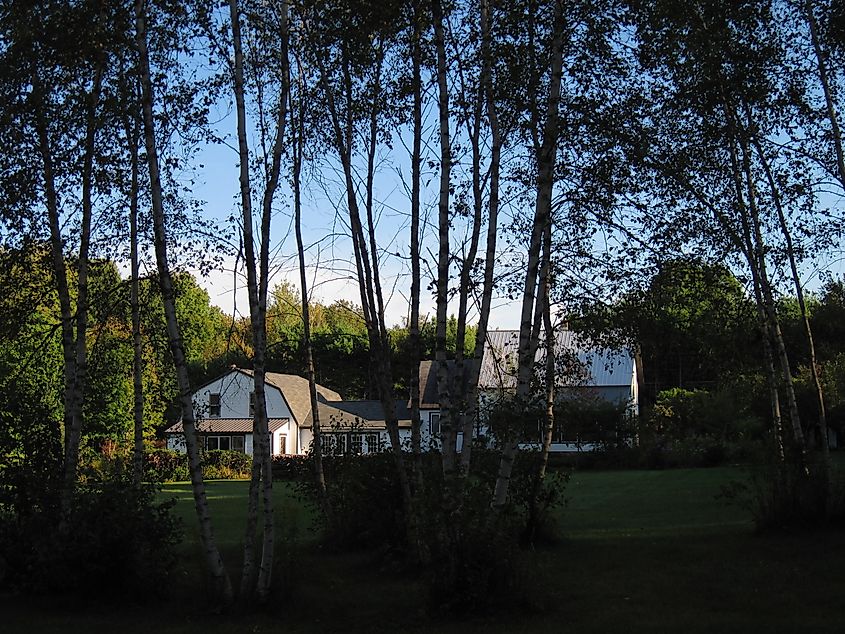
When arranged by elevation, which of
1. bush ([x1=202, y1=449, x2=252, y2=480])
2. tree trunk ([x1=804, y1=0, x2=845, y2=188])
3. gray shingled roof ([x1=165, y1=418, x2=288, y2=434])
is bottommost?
bush ([x1=202, y1=449, x2=252, y2=480])

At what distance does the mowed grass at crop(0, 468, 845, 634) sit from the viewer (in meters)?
7.82

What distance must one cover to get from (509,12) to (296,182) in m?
4.36

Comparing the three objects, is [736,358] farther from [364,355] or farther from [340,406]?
[364,355]

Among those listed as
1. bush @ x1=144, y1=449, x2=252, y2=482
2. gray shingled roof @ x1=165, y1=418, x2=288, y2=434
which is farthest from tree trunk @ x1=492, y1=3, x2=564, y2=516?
gray shingled roof @ x1=165, y1=418, x2=288, y2=434

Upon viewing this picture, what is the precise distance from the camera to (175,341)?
8609 millimetres

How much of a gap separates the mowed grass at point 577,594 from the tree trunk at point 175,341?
47 cm

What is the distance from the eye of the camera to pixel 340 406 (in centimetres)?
4669

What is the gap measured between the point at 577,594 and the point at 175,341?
16.7ft

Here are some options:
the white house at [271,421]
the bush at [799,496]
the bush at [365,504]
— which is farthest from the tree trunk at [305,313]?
the white house at [271,421]

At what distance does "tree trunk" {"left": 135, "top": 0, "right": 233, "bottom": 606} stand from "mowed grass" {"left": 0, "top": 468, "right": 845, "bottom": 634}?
473 millimetres

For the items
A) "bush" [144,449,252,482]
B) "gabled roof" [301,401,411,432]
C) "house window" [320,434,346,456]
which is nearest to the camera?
"house window" [320,434,346,456]

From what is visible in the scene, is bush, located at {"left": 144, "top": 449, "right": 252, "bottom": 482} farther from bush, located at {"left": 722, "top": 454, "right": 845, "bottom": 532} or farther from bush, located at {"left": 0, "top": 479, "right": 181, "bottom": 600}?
bush, located at {"left": 722, "top": 454, "right": 845, "bottom": 532}

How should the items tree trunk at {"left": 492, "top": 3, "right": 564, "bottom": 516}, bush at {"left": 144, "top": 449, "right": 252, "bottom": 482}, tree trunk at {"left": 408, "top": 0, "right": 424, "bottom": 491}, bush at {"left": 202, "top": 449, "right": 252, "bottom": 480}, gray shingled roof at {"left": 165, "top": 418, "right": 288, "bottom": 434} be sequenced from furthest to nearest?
gray shingled roof at {"left": 165, "top": 418, "right": 288, "bottom": 434}, bush at {"left": 202, "top": 449, "right": 252, "bottom": 480}, bush at {"left": 144, "top": 449, "right": 252, "bottom": 482}, tree trunk at {"left": 408, "top": 0, "right": 424, "bottom": 491}, tree trunk at {"left": 492, "top": 3, "right": 564, "bottom": 516}

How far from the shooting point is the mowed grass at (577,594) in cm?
782
